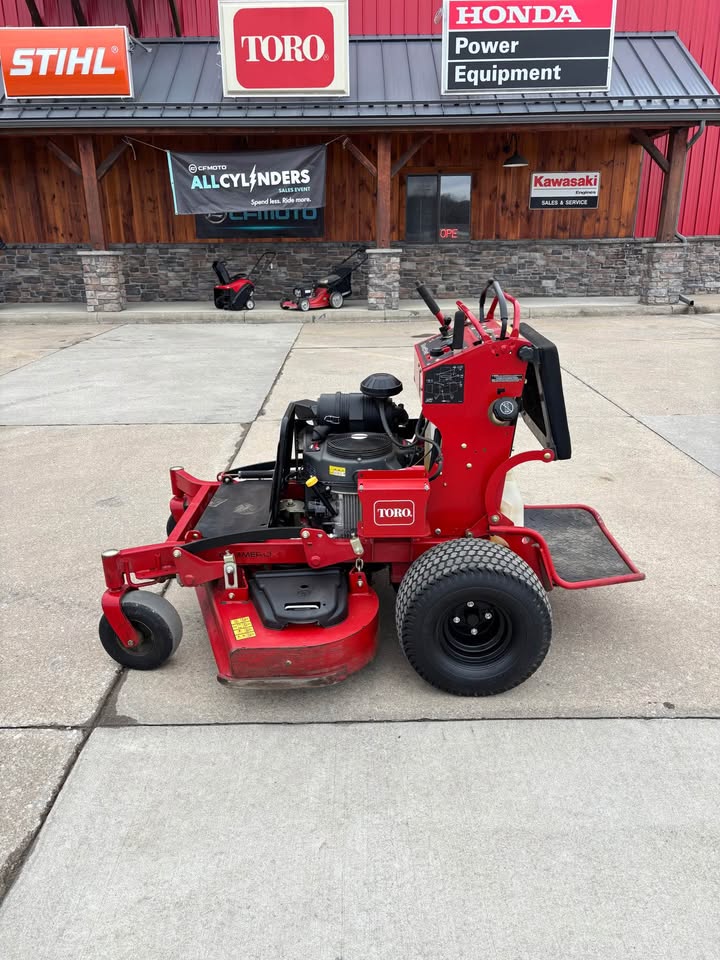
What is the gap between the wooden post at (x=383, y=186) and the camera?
45.2 feet

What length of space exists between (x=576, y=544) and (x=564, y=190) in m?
14.3

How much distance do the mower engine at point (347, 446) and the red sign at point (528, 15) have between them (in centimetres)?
1240

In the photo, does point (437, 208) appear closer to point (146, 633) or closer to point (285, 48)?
point (285, 48)

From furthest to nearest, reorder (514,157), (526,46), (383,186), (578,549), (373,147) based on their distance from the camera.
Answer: (373,147) < (514,157) < (383,186) < (526,46) < (578,549)

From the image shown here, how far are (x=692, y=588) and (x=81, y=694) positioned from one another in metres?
3.01

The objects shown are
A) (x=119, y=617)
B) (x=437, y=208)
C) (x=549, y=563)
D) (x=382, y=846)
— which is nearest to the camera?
(x=382, y=846)

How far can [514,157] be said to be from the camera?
15141mm

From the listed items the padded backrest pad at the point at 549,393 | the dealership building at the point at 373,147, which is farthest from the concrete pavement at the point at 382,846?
the dealership building at the point at 373,147

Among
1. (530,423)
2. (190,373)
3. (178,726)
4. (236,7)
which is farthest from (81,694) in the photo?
(236,7)

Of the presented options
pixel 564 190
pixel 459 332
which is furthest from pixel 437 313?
pixel 564 190

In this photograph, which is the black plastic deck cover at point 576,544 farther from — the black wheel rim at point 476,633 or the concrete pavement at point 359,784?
the black wheel rim at point 476,633

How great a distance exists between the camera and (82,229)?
53.2ft

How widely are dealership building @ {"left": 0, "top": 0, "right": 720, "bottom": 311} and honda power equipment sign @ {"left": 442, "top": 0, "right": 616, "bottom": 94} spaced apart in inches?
1.4

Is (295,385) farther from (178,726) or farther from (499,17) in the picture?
(499,17)
